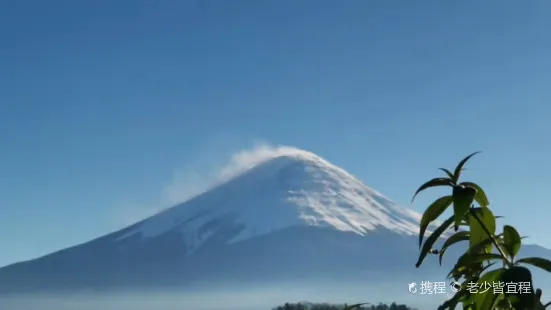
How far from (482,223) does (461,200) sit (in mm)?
104

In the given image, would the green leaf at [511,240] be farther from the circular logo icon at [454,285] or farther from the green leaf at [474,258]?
the circular logo icon at [454,285]

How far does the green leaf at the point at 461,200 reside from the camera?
Result: 1427 mm

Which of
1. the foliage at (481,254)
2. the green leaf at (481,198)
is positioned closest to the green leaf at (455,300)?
the foliage at (481,254)

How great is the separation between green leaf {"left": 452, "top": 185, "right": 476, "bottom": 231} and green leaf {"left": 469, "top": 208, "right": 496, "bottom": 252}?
5cm

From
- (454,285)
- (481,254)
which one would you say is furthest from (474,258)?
(454,285)

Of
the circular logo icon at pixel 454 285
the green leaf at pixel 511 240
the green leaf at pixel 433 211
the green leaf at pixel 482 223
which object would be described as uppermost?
the green leaf at pixel 433 211

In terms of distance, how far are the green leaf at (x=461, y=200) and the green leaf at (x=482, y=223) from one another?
0.17 ft

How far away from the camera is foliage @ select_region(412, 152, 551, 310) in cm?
134

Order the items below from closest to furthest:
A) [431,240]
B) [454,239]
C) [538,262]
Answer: [538,262]
[431,240]
[454,239]

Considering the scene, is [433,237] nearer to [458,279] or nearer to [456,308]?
[456,308]

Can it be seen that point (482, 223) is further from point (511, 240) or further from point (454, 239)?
point (454, 239)

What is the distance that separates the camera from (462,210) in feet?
4.70

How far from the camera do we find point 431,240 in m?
1.52

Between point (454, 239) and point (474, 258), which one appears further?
point (454, 239)
